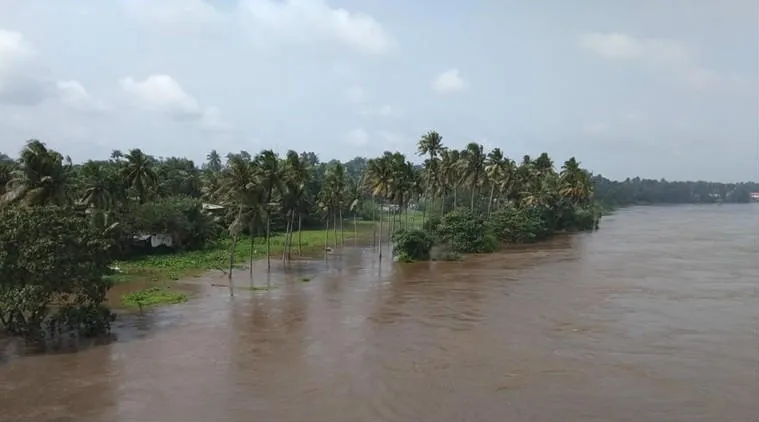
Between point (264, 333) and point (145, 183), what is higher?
point (145, 183)

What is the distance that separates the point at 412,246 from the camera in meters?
47.5

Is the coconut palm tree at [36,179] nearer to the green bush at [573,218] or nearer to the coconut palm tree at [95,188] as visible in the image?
the coconut palm tree at [95,188]

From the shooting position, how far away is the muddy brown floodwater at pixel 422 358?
53.7 ft

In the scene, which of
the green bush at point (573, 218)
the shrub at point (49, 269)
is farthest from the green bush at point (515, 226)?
the shrub at point (49, 269)

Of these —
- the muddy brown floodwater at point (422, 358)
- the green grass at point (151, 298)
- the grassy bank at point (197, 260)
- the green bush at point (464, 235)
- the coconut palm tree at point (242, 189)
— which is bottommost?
the muddy brown floodwater at point (422, 358)

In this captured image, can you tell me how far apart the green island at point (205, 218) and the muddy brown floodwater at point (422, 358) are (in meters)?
2.40

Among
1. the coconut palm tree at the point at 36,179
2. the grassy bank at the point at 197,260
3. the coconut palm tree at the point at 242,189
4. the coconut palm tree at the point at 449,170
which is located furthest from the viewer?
the coconut palm tree at the point at 449,170

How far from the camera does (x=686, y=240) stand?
214 feet

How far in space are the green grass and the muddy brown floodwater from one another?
4.59 ft

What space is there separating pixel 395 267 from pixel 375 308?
1518cm

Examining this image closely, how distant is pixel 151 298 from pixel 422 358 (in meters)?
16.4

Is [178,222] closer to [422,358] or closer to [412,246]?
[412,246]

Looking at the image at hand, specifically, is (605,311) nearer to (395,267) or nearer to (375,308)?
(375,308)

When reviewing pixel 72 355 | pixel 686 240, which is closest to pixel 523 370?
pixel 72 355
